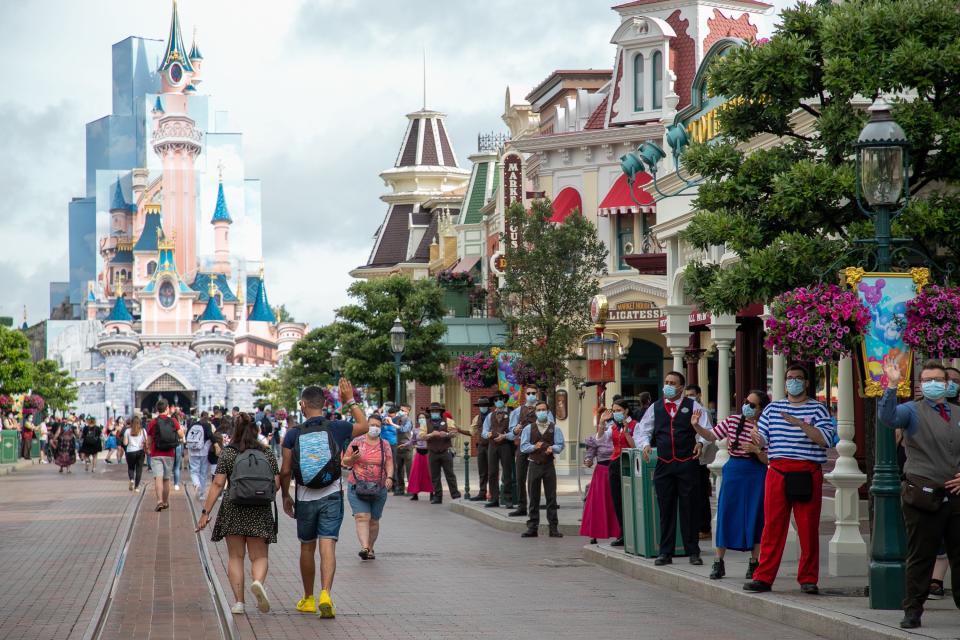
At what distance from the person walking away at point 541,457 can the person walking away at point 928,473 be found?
8.64 meters

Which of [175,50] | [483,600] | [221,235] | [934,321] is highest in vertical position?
[175,50]

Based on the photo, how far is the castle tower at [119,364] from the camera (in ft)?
483

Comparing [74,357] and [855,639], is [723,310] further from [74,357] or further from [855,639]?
[74,357]

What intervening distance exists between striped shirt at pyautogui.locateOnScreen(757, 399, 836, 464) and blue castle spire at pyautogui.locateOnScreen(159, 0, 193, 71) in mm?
162188

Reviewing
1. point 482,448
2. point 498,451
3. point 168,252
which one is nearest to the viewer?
point 498,451

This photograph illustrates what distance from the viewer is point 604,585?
13555 millimetres

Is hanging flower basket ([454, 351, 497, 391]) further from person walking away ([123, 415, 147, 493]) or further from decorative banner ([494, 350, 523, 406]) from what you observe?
person walking away ([123, 415, 147, 493])

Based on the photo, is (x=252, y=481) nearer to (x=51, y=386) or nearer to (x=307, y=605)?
(x=307, y=605)

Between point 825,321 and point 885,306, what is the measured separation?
0.49 metres

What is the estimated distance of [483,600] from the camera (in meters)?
12.3

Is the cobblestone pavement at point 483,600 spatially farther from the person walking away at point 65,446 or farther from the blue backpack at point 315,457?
the person walking away at point 65,446

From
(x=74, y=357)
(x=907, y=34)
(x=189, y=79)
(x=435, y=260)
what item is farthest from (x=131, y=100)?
(x=907, y=34)

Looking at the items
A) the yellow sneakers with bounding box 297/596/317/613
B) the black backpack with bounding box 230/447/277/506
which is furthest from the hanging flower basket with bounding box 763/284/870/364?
the yellow sneakers with bounding box 297/596/317/613

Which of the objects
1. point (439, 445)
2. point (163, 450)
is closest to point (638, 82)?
point (439, 445)
